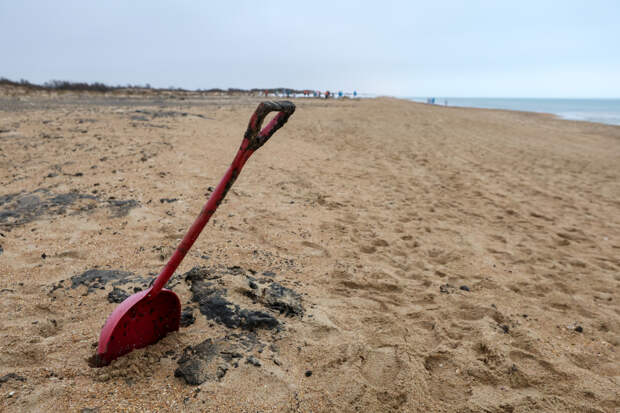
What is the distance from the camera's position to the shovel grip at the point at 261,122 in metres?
1.33

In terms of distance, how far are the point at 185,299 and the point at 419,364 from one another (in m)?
1.44

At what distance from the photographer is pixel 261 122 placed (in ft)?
4.46

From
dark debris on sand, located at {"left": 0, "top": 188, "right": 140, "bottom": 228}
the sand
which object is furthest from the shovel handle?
dark debris on sand, located at {"left": 0, "top": 188, "right": 140, "bottom": 228}

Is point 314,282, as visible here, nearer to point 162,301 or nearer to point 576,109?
point 162,301

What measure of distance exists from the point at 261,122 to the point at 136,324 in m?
1.12

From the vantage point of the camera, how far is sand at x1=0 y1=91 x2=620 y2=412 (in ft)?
5.21

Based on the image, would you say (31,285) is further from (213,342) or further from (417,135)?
(417,135)

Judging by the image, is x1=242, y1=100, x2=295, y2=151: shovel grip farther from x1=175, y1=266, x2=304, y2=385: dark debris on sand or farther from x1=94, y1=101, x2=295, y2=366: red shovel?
x1=175, y1=266, x2=304, y2=385: dark debris on sand

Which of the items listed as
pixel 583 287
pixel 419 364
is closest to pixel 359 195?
pixel 583 287

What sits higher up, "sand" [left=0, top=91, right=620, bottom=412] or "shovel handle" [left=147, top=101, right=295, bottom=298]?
"shovel handle" [left=147, top=101, right=295, bottom=298]

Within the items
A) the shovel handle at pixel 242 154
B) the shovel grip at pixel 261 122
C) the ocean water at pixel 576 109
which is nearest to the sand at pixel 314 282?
the shovel handle at pixel 242 154

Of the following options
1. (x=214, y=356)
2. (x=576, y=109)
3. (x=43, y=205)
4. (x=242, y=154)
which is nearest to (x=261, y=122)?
(x=242, y=154)

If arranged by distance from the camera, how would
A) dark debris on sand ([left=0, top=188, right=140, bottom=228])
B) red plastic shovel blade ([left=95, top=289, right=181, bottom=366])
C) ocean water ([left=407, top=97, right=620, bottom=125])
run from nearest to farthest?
red plastic shovel blade ([left=95, top=289, right=181, bottom=366]) → dark debris on sand ([left=0, top=188, right=140, bottom=228]) → ocean water ([left=407, top=97, right=620, bottom=125])

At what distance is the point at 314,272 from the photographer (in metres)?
2.68
